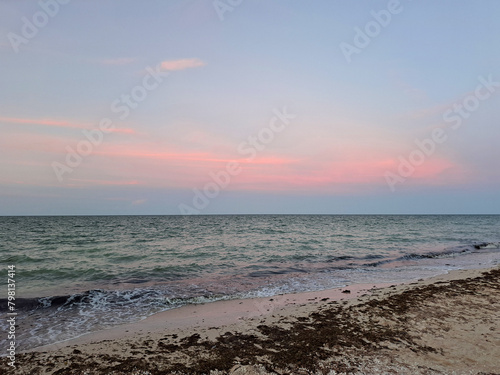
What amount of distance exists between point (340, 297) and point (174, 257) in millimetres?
12888

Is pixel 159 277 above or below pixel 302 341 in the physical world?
below

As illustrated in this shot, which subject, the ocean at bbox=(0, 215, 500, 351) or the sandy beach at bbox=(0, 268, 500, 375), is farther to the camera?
the ocean at bbox=(0, 215, 500, 351)

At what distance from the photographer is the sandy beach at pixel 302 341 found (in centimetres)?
531

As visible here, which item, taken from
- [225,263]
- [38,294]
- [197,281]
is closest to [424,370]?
[197,281]

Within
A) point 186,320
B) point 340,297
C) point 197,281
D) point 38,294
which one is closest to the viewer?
point 186,320

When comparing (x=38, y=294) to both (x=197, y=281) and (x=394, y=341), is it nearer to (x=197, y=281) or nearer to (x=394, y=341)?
(x=197, y=281)

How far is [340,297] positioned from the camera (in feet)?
34.2

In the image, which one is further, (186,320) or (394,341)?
(186,320)

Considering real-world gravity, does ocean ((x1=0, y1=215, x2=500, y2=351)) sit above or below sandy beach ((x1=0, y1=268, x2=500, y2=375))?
below

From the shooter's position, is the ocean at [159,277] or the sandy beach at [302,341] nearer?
the sandy beach at [302,341]

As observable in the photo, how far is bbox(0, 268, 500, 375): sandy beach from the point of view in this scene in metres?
5.31

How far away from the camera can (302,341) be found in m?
6.32

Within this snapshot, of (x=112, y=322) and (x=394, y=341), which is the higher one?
(x=394, y=341)

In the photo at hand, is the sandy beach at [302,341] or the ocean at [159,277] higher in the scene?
the sandy beach at [302,341]
